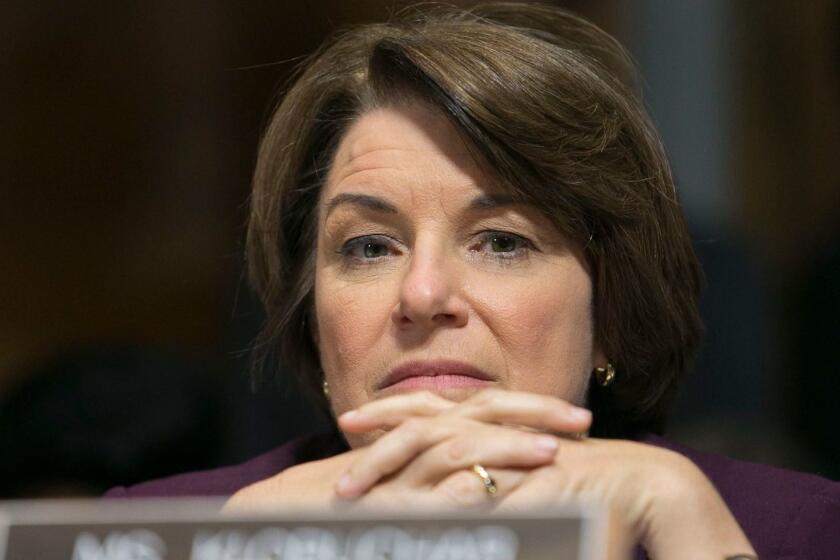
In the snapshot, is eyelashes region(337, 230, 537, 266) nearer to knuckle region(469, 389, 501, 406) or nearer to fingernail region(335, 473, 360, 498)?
knuckle region(469, 389, 501, 406)

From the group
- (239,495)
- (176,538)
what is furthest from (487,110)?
(176,538)

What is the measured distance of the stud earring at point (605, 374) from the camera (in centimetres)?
195

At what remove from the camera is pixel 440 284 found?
1646 mm

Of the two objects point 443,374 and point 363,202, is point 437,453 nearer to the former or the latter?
point 443,374

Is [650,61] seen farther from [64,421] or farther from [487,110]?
[64,421]

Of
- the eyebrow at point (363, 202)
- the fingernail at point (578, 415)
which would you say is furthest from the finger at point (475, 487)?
the eyebrow at point (363, 202)

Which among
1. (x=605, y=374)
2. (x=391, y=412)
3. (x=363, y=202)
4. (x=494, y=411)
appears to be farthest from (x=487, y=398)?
(x=605, y=374)

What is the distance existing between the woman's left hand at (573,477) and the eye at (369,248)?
43 centimetres

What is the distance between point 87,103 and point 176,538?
1599mm

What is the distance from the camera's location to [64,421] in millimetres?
2461

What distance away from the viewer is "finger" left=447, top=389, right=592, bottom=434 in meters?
1.36

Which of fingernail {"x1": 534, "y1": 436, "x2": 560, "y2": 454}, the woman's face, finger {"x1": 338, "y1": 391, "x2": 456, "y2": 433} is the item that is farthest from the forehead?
fingernail {"x1": 534, "y1": 436, "x2": 560, "y2": 454}

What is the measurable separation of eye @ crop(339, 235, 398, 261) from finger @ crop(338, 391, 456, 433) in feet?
1.24

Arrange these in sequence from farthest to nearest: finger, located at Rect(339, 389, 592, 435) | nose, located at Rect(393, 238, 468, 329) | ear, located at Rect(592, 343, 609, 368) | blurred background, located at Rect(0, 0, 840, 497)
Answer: blurred background, located at Rect(0, 0, 840, 497) → ear, located at Rect(592, 343, 609, 368) → nose, located at Rect(393, 238, 468, 329) → finger, located at Rect(339, 389, 592, 435)
